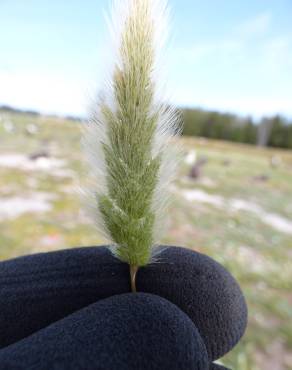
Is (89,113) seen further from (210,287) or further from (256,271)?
(256,271)

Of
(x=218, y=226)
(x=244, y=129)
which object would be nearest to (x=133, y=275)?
(x=218, y=226)

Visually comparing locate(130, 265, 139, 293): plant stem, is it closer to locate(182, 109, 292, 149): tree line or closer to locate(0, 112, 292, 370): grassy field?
locate(0, 112, 292, 370): grassy field

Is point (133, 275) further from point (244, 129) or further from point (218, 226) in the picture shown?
point (244, 129)

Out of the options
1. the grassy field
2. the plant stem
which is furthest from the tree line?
the plant stem

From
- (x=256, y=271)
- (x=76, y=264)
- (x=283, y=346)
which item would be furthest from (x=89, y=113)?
(x=256, y=271)

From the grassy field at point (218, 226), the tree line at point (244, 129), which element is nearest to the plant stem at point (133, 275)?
the grassy field at point (218, 226)

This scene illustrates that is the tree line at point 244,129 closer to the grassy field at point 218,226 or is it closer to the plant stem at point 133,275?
the grassy field at point 218,226
